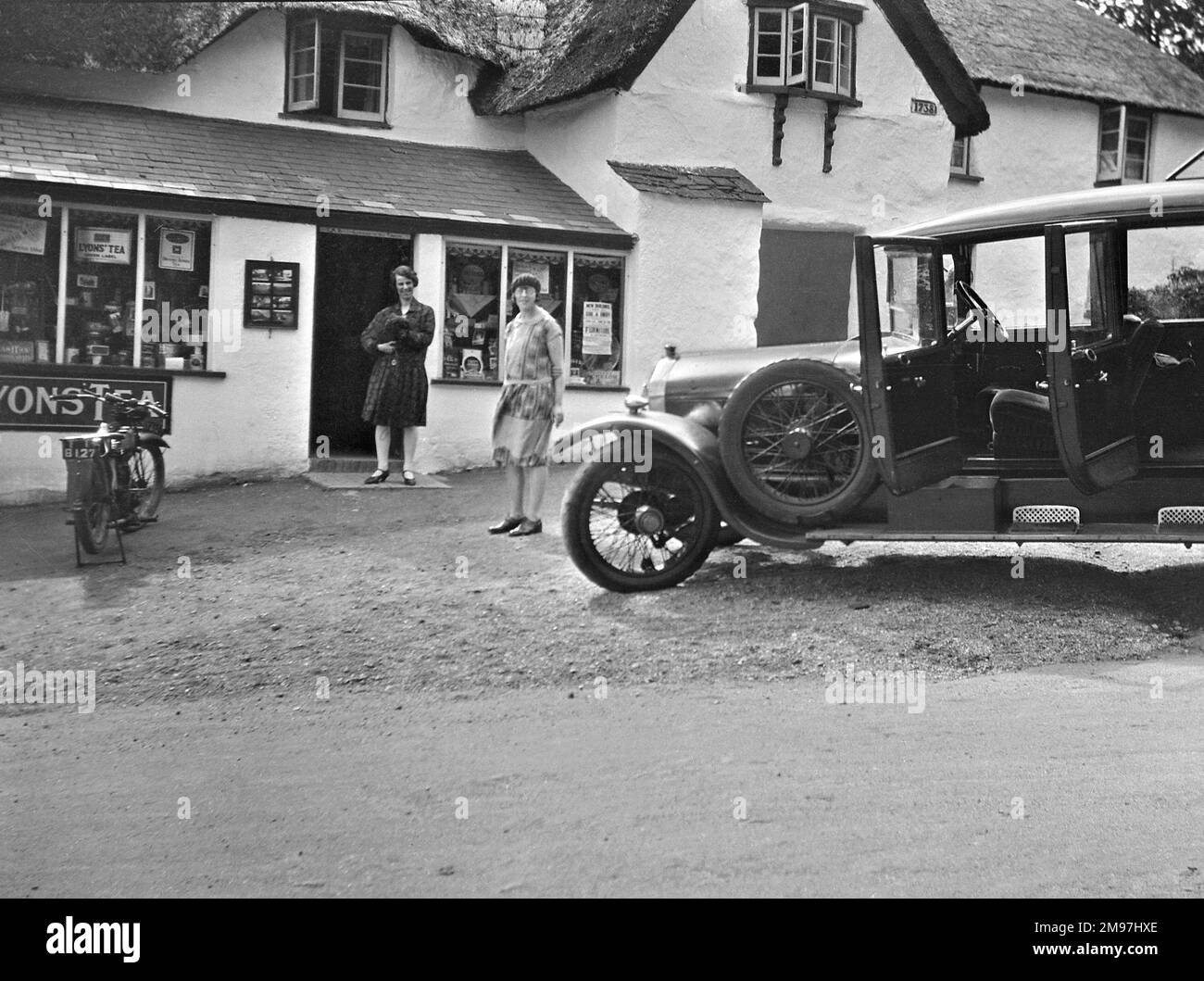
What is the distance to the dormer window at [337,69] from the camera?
17.8m

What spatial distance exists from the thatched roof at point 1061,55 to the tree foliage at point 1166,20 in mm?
5553

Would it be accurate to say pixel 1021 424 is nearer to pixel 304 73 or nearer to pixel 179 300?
pixel 179 300

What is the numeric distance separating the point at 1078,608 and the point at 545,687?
321 cm

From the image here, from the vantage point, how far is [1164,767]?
5.58 metres

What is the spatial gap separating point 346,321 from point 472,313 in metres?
1.45

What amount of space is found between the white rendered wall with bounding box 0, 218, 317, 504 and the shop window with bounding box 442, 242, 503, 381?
1.72 metres

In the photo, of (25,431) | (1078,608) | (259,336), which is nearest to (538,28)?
(259,336)

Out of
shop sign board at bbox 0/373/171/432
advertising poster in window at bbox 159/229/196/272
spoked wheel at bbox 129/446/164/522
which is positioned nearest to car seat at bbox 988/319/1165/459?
spoked wheel at bbox 129/446/164/522

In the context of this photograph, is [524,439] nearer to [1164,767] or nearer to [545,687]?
[545,687]

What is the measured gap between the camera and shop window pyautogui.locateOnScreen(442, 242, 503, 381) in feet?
56.1

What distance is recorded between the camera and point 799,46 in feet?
61.7

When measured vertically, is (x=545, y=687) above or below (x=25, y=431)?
below

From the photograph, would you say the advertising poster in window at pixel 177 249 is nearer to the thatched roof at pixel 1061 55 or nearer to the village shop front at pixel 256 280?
the village shop front at pixel 256 280

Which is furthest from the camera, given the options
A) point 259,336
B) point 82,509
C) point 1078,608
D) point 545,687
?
point 259,336
